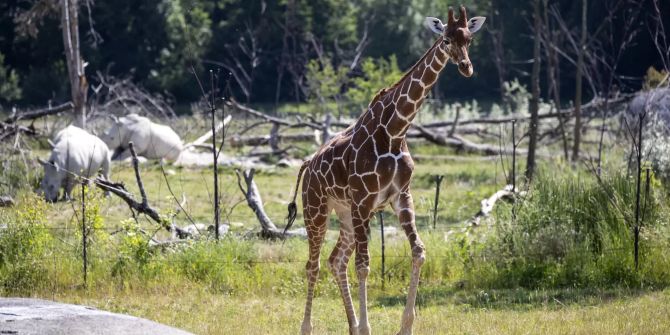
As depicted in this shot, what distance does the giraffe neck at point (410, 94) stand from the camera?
27.0ft

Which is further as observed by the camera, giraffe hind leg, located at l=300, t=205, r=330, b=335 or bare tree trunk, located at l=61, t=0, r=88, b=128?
bare tree trunk, located at l=61, t=0, r=88, b=128

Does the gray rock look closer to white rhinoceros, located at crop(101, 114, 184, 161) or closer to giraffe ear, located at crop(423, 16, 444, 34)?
giraffe ear, located at crop(423, 16, 444, 34)

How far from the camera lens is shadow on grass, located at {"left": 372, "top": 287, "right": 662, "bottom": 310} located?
34.3 ft

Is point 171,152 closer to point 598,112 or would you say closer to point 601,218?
point 598,112

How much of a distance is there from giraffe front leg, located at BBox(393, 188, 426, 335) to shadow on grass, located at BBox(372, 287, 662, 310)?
8.43ft

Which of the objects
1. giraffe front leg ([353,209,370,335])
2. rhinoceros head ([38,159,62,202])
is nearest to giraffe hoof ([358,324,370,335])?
giraffe front leg ([353,209,370,335])

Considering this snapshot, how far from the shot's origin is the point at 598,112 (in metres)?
25.7

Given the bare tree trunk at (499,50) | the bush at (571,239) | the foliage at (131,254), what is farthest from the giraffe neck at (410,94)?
the bare tree trunk at (499,50)

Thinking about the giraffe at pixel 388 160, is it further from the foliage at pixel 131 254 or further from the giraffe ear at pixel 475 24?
the foliage at pixel 131 254

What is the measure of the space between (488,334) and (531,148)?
33.5 ft

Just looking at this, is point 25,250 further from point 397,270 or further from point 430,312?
point 430,312

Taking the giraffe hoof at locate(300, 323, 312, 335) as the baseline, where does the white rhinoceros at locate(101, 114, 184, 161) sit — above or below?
above

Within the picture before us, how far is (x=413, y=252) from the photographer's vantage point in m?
8.10

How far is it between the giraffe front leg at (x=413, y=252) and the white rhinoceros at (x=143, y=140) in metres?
16.7
